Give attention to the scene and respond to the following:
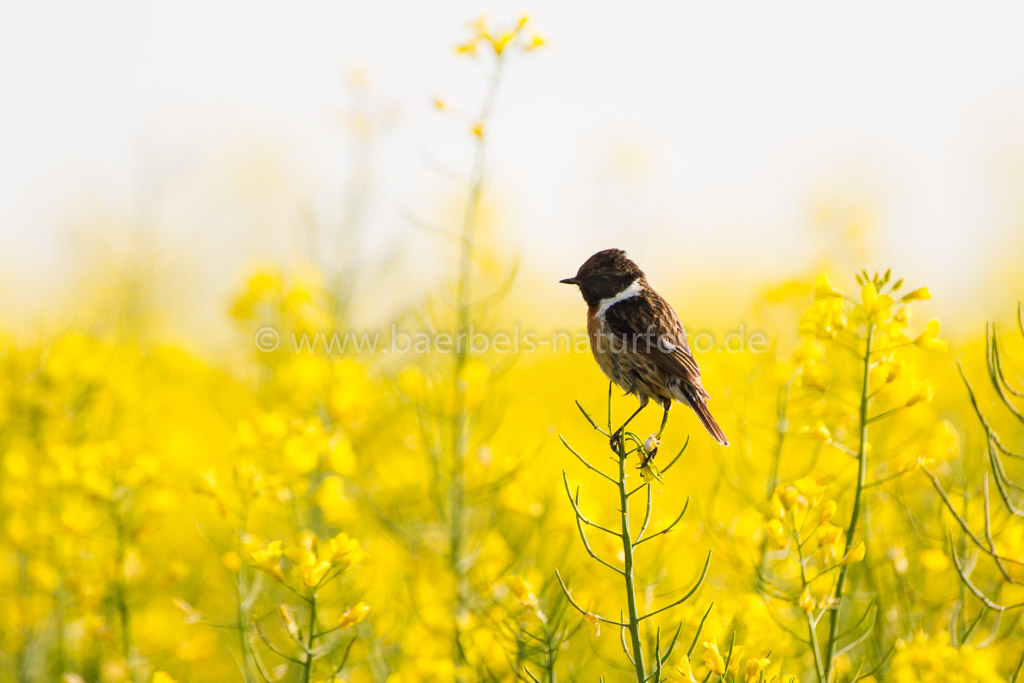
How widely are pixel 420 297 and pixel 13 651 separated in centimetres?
299

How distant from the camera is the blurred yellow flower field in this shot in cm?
285

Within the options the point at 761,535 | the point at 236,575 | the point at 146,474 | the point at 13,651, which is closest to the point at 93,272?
the point at 13,651

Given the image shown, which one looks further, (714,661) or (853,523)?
(853,523)

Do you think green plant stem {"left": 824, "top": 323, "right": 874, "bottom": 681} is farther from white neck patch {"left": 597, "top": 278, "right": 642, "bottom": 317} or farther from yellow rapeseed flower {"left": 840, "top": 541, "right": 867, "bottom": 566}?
white neck patch {"left": 597, "top": 278, "right": 642, "bottom": 317}

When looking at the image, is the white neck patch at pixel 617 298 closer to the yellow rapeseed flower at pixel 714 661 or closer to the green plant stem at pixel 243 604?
the yellow rapeseed flower at pixel 714 661

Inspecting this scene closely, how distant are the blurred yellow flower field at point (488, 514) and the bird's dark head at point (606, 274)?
1.40 ft

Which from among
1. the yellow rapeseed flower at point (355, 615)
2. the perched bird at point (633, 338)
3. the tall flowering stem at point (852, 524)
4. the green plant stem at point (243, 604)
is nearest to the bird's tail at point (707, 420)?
the perched bird at point (633, 338)

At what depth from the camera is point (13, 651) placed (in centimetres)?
472

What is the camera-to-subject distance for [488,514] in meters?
4.45

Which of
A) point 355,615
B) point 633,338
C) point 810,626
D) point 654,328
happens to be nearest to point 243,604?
point 355,615

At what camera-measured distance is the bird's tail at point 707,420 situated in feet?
10.0

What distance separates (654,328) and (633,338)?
0.38ft

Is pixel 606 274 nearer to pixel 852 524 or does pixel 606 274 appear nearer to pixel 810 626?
pixel 852 524

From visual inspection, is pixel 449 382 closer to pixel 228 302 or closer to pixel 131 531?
pixel 131 531
